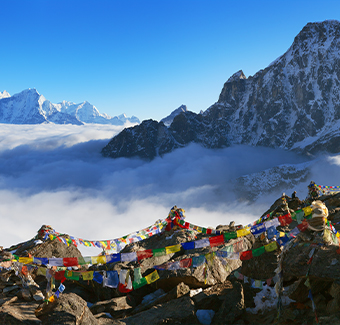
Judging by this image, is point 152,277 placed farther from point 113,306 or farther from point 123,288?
point 113,306

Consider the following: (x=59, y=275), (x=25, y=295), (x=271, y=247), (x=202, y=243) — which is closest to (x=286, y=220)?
(x=271, y=247)

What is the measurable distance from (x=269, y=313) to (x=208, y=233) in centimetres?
1162

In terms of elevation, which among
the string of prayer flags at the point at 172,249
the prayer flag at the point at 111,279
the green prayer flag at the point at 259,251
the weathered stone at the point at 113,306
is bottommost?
the weathered stone at the point at 113,306

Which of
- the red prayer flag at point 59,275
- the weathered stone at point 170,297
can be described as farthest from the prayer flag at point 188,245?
the red prayer flag at point 59,275

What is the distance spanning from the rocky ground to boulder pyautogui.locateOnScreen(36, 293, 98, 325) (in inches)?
1.0

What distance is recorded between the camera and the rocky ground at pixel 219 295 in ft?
24.6

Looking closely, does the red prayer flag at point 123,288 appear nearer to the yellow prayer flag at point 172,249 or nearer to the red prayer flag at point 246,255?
the yellow prayer flag at point 172,249

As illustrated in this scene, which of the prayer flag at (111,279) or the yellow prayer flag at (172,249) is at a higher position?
A: the yellow prayer flag at (172,249)

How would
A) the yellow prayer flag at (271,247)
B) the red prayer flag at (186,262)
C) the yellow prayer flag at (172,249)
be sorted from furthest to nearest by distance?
the red prayer flag at (186,262), the yellow prayer flag at (172,249), the yellow prayer flag at (271,247)

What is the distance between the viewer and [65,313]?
25.9 feet

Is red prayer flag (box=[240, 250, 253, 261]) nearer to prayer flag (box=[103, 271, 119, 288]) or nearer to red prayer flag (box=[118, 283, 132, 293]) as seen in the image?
red prayer flag (box=[118, 283, 132, 293])

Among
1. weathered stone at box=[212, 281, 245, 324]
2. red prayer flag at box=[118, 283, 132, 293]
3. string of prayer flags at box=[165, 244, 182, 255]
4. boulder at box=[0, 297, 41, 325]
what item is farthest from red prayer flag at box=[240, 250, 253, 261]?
boulder at box=[0, 297, 41, 325]

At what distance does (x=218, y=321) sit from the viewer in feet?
27.6

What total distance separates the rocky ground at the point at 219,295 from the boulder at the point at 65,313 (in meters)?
0.03
